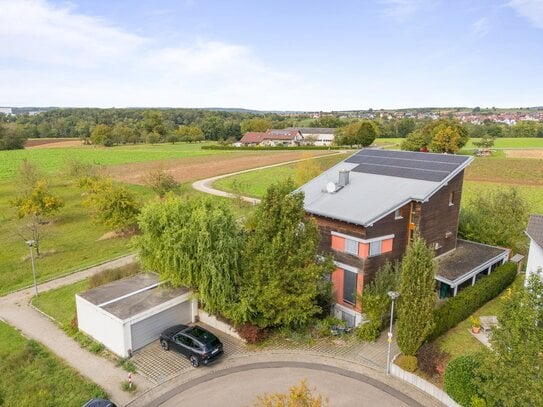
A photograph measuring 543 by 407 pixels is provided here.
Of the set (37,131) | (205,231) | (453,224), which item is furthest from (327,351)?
(37,131)

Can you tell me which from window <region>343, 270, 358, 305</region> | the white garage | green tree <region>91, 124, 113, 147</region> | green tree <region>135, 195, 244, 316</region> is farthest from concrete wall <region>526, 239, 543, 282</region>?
green tree <region>91, 124, 113, 147</region>

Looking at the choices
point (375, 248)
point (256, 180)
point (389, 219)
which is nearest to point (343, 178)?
point (389, 219)

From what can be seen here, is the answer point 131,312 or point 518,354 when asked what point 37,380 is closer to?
point 131,312

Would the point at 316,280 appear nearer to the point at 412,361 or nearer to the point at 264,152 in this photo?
the point at 412,361

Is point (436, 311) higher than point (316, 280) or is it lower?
lower

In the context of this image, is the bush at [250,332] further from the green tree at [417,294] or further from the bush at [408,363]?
the green tree at [417,294]
